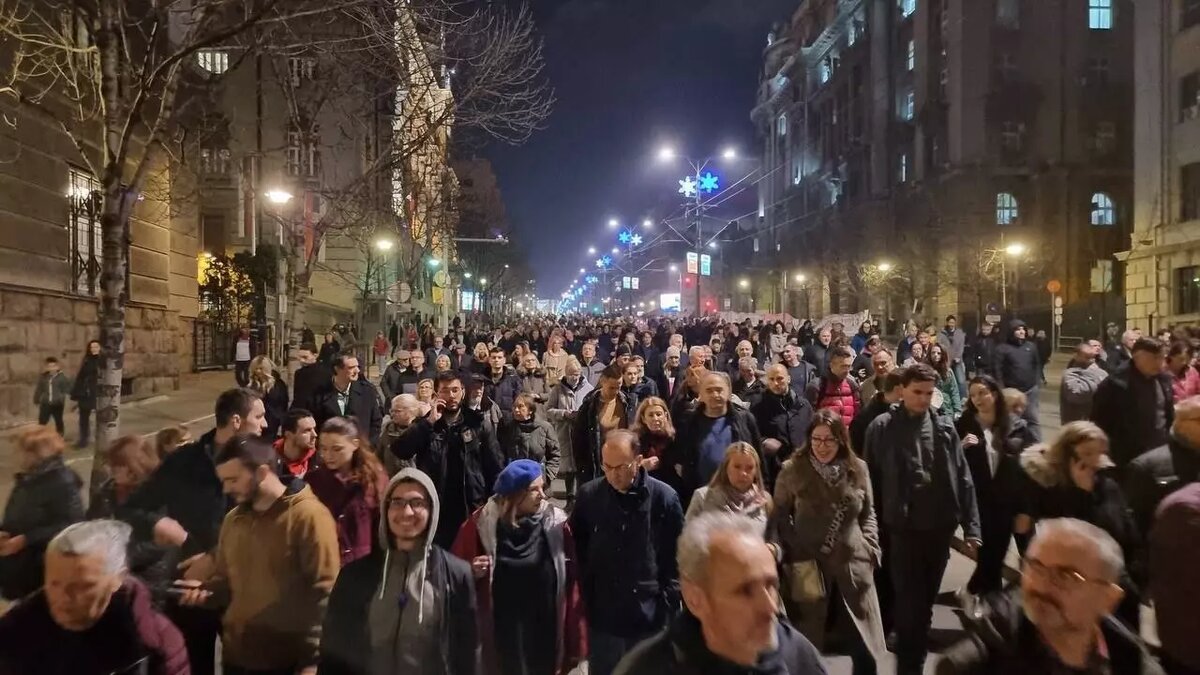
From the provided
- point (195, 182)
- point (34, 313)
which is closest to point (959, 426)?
point (34, 313)

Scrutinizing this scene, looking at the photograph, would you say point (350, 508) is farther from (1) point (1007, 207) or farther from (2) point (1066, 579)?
(1) point (1007, 207)

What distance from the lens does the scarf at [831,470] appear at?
17.6 feet

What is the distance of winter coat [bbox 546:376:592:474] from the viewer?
401 inches

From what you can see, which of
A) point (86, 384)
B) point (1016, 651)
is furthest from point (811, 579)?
point (86, 384)

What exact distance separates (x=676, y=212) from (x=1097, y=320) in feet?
228

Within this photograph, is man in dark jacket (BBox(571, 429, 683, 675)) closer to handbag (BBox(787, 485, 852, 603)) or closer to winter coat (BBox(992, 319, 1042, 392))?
handbag (BBox(787, 485, 852, 603))

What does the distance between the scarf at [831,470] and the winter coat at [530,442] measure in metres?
3.15

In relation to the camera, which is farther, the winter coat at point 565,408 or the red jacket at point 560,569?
the winter coat at point 565,408

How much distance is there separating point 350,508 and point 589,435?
11.9 ft

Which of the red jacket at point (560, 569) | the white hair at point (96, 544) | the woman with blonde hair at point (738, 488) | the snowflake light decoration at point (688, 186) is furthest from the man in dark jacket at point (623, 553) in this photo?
the snowflake light decoration at point (688, 186)

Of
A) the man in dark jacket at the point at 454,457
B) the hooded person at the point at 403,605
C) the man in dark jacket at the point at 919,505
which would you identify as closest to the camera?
the hooded person at the point at 403,605

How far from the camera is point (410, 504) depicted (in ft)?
12.5

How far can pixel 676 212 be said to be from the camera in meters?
109

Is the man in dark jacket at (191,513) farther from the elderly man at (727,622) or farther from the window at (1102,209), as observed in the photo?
the window at (1102,209)
